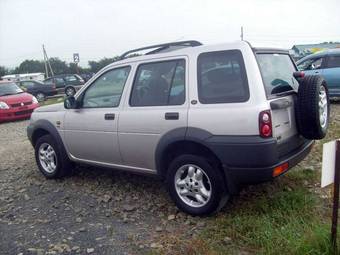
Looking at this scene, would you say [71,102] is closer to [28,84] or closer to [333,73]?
[333,73]

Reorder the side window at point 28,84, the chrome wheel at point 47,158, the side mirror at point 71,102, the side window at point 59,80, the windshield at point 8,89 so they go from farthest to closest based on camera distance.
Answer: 1. the side window at point 59,80
2. the side window at point 28,84
3. the windshield at point 8,89
4. the chrome wheel at point 47,158
5. the side mirror at point 71,102

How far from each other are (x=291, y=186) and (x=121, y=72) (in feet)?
8.35

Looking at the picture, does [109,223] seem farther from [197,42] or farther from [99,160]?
[197,42]

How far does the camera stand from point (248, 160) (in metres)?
3.31

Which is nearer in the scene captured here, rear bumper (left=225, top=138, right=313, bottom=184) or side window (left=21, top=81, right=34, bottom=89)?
rear bumper (left=225, top=138, right=313, bottom=184)

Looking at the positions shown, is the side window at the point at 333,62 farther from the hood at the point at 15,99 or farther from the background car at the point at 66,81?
the background car at the point at 66,81

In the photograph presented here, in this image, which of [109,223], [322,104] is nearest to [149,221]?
[109,223]

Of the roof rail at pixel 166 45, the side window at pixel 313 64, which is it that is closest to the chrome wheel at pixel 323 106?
the roof rail at pixel 166 45

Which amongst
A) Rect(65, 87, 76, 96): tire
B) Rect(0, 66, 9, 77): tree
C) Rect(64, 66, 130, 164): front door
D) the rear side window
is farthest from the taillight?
Rect(0, 66, 9, 77): tree

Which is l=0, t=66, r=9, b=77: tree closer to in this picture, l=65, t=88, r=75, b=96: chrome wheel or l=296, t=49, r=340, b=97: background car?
l=296, t=49, r=340, b=97: background car

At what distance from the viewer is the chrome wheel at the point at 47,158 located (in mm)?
5449

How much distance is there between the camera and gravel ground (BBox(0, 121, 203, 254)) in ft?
11.6

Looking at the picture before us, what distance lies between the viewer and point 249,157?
3301 mm

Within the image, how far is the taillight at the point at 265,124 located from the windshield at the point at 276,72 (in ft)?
0.94
